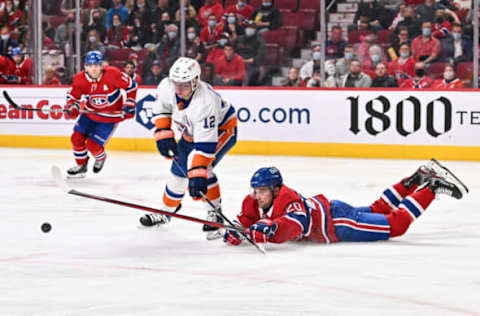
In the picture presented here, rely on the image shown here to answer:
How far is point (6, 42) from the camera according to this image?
13.2 metres

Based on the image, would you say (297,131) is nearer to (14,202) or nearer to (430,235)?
(14,202)

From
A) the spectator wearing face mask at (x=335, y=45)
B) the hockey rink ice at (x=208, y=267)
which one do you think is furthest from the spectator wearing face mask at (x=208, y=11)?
the hockey rink ice at (x=208, y=267)

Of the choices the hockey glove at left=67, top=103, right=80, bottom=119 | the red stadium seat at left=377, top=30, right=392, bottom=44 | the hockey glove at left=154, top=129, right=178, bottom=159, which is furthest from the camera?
the red stadium seat at left=377, top=30, right=392, bottom=44

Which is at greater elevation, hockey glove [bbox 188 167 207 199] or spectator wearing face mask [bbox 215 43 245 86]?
spectator wearing face mask [bbox 215 43 245 86]

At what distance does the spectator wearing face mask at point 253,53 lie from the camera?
37.3ft

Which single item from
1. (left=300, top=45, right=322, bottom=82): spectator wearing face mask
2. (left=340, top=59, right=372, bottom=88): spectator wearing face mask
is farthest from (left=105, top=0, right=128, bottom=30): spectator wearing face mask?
(left=340, top=59, right=372, bottom=88): spectator wearing face mask

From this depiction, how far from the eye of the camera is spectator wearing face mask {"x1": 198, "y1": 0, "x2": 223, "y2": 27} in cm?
1173

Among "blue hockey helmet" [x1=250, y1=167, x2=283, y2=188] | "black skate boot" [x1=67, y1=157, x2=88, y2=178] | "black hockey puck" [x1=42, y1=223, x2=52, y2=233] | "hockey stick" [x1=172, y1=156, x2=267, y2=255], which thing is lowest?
"black skate boot" [x1=67, y1=157, x2=88, y2=178]

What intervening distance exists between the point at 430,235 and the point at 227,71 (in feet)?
20.1

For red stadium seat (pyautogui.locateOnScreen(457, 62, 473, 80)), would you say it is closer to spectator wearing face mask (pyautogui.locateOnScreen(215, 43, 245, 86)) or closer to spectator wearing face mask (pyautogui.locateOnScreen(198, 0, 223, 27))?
spectator wearing face mask (pyautogui.locateOnScreen(215, 43, 245, 86))

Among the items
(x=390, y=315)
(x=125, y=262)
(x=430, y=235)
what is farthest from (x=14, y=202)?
(x=390, y=315)

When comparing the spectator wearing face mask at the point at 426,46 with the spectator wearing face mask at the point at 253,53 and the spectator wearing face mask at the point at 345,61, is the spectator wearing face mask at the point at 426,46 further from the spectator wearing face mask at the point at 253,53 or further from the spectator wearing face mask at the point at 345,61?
the spectator wearing face mask at the point at 253,53

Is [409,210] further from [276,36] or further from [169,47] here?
[169,47]

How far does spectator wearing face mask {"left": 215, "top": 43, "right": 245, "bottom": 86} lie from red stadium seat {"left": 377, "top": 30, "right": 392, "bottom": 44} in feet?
5.65
